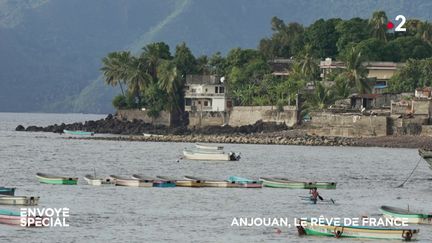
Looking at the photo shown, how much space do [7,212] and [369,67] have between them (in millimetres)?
112723

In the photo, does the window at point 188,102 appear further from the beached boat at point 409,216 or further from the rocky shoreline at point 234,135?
the beached boat at point 409,216

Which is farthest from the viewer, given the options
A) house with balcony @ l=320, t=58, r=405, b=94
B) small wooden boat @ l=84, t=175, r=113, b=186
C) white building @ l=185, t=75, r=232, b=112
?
white building @ l=185, t=75, r=232, b=112

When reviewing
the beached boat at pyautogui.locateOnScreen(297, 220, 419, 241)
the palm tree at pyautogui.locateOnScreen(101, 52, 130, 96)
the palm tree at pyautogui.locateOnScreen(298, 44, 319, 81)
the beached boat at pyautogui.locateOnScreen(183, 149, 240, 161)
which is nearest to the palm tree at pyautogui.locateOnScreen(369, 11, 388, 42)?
the palm tree at pyautogui.locateOnScreen(298, 44, 319, 81)

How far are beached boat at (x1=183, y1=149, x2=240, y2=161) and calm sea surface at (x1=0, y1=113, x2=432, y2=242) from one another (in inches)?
39.0

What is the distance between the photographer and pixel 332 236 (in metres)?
62.1

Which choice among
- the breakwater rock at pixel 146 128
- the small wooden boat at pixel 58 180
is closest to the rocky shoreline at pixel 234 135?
the breakwater rock at pixel 146 128

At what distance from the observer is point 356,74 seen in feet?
539

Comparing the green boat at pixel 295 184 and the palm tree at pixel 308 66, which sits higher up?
the palm tree at pixel 308 66

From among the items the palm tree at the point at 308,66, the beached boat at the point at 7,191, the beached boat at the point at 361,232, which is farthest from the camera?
the palm tree at the point at 308,66

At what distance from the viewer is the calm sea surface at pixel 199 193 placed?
211 feet

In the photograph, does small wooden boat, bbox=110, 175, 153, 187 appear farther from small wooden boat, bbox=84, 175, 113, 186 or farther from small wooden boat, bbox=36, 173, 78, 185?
small wooden boat, bbox=36, 173, 78, 185

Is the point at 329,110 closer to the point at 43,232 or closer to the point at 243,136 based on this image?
the point at 243,136

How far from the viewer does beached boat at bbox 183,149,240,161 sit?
11700cm

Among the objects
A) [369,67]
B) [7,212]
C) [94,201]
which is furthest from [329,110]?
[7,212]
